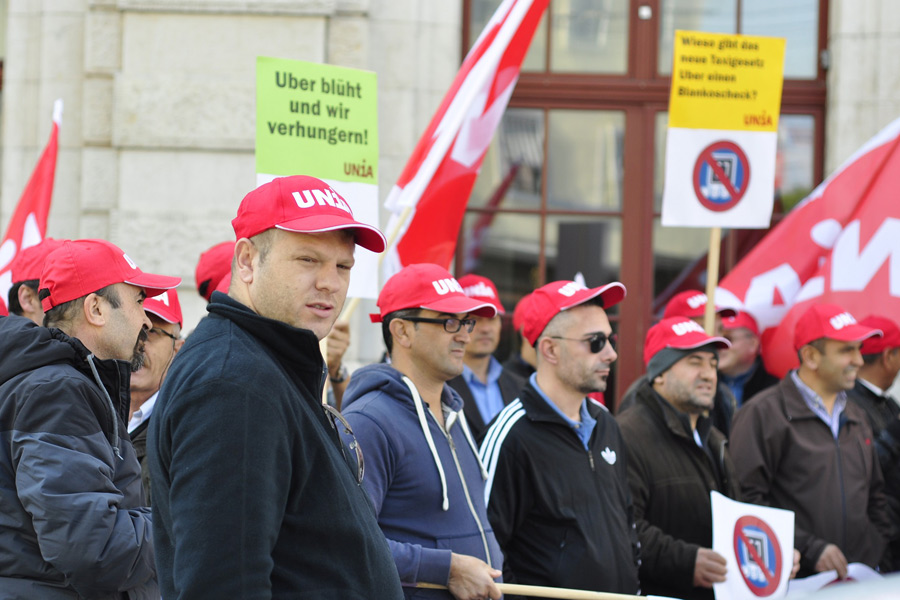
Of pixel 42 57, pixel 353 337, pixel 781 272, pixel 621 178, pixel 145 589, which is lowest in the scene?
pixel 145 589

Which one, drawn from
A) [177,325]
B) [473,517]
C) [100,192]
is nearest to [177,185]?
[100,192]

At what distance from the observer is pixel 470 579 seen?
3264 millimetres

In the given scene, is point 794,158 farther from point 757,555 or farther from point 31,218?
point 31,218

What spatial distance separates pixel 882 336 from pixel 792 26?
8.34ft

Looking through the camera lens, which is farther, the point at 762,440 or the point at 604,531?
the point at 762,440

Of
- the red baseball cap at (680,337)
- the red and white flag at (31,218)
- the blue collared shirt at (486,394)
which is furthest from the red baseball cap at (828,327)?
the red and white flag at (31,218)

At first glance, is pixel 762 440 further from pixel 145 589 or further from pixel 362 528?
pixel 362 528

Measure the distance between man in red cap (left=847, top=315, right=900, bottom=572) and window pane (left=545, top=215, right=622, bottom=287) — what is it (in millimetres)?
1856

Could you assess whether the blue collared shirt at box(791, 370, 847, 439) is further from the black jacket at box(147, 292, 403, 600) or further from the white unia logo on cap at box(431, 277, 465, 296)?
the black jacket at box(147, 292, 403, 600)

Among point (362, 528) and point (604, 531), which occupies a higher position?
point (362, 528)

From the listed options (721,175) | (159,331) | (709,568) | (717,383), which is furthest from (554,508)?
(721,175)

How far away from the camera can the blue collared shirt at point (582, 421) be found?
4121 mm

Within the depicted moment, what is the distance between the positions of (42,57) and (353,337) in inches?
106

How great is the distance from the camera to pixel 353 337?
683 centimetres
